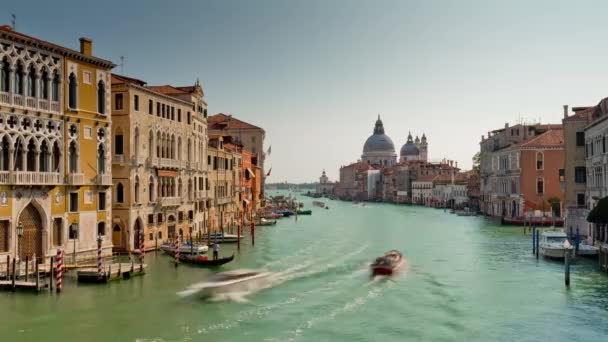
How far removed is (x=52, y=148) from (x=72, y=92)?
8.22 ft

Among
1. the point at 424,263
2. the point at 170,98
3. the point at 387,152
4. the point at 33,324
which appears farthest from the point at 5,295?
the point at 387,152

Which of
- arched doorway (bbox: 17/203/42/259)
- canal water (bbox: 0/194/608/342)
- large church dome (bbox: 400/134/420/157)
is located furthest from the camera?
large church dome (bbox: 400/134/420/157)

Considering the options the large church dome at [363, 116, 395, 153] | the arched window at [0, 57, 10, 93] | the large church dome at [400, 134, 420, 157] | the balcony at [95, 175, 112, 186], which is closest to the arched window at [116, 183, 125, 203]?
the balcony at [95, 175, 112, 186]

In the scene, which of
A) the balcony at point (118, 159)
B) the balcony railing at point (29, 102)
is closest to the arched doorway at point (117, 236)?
the balcony at point (118, 159)

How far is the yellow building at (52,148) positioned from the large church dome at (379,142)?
15435 centimetres

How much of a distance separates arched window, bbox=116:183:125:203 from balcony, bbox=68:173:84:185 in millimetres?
4163

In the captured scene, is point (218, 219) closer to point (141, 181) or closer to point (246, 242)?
point (246, 242)

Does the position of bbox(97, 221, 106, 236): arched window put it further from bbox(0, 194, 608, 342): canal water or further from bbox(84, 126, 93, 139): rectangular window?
bbox(84, 126, 93, 139): rectangular window

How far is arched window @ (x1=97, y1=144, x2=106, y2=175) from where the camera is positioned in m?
24.7

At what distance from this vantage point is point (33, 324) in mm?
15586

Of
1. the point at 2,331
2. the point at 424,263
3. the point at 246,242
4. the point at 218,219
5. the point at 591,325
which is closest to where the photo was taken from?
the point at 2,331

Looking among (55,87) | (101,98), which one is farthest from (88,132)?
(55,87)

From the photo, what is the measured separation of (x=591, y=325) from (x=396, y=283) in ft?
24.7

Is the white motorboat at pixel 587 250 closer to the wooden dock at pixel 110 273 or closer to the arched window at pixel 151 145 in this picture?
the wooden dock at pixel 110 273
